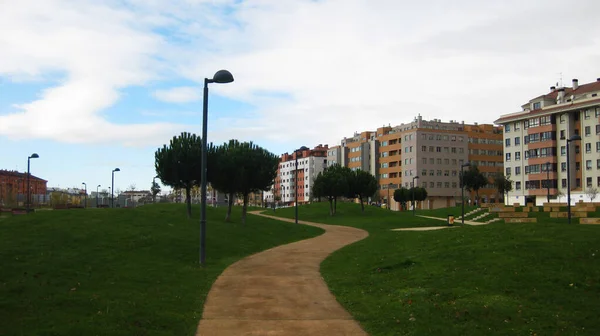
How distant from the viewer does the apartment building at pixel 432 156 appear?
4943 inches

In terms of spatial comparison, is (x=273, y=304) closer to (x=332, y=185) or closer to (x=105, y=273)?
(x=105, y=273)

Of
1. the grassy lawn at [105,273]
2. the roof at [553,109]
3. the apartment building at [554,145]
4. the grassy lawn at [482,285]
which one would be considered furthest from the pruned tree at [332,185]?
the grassy lawn at [482,285]

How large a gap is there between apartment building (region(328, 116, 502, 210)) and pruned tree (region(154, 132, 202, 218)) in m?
87.1

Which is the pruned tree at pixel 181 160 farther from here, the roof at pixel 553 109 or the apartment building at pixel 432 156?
the apartment building at pixel 432 156

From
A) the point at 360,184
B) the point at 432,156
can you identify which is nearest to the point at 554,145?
the point at 432,156

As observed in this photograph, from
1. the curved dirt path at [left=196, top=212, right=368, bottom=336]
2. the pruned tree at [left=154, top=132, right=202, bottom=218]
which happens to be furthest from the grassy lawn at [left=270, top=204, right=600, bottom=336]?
the pruned tree at [left=154, top=132, right=202, bottom=218]

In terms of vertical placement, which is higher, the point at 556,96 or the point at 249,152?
the point at 556,96

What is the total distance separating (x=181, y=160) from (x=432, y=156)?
94.2 metres

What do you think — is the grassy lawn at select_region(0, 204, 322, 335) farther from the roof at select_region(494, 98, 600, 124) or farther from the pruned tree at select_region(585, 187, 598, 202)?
the roof at select_region(494, 98, 600, 124)

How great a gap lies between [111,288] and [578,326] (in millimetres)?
11032

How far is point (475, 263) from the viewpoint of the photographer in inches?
621

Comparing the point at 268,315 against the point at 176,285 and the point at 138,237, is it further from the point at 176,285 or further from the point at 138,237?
the point at 138,237

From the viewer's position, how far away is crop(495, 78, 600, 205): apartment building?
8544cm

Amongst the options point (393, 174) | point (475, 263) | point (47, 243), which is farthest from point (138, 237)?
point (393, 174)
